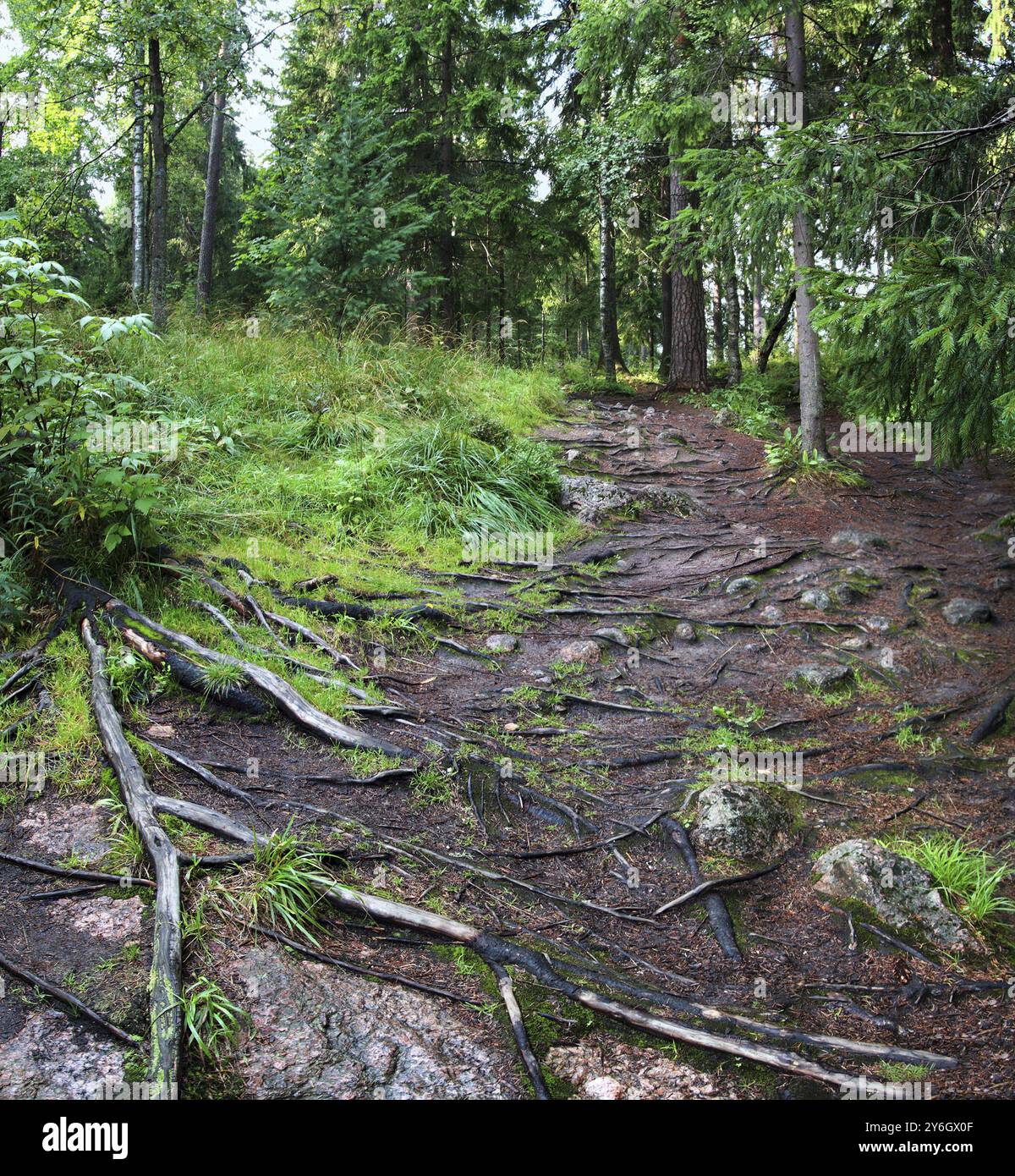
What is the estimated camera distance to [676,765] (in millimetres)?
4344


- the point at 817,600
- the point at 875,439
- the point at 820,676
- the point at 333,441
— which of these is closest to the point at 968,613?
the point at 817,600

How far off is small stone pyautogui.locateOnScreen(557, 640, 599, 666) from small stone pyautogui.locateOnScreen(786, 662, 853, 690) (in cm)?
140

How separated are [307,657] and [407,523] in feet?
10.1

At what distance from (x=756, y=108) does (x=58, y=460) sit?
8923mm

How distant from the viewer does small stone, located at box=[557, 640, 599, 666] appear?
5.57 m

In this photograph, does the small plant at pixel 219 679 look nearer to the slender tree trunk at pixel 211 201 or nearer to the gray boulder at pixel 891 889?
the gray boulder at pixel 891 889

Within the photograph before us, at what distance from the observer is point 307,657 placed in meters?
4.70

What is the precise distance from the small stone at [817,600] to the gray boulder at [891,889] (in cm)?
330

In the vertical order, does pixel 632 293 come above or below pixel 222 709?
above

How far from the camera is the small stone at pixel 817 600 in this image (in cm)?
632

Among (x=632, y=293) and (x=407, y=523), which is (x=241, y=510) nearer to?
(x=407, y=523)
